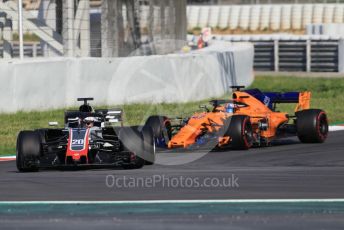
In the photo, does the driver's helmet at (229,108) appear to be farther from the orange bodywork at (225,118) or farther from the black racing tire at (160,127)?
the black racing tire at (160,127)

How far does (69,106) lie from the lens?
20984 millimetres

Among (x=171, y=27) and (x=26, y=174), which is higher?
(x=171, y=27)

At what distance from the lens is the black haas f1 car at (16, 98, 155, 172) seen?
13234 millimetres

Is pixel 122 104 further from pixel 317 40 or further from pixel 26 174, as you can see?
pixel 317 40

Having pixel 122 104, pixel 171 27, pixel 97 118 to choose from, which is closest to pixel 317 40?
pixel 171 27

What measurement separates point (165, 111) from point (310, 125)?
18.9ft

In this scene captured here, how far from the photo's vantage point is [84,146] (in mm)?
13273

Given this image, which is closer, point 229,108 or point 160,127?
point 160,127

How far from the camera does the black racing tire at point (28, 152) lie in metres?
13.2

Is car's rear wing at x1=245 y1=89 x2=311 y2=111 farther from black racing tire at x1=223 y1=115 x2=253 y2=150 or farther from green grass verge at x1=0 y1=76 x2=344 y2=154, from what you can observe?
green grass verge at x1=0 y1=76 x2=344 y2=154

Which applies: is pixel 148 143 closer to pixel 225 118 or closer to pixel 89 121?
pixel 89 121

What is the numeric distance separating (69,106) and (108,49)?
485cm

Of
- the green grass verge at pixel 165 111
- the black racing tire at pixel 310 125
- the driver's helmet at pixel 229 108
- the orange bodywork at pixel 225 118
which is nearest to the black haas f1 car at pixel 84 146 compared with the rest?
the orange bodywork at pixel 225 118

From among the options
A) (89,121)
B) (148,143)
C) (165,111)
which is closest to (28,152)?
(89,121)
